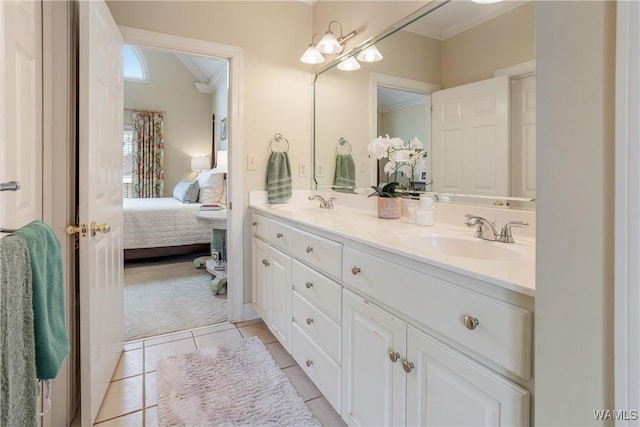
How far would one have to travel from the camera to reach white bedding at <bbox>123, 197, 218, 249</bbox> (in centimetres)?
384

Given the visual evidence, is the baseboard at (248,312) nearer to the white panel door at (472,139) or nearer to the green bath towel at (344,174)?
the green bath towel at (344,174)

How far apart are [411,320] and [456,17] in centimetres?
135

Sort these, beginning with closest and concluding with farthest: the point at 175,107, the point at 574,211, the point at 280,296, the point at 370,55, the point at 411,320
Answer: the point at 574,211
the point at 411,320
the point at 280,296
the point at 370,55
the point at 175,107

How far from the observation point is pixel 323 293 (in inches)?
57.9

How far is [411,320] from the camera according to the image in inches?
38.7

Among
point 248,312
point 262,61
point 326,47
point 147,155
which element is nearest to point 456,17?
point 326,47

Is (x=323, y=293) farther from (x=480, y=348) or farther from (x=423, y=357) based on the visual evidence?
(x=480, y=348)

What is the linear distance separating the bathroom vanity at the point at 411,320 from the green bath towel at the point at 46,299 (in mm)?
904

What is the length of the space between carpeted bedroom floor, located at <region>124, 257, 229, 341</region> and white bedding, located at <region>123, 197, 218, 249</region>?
294mm

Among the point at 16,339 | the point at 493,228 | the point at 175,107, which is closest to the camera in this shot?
the point at 16,339

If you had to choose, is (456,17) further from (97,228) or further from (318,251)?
(97,228)

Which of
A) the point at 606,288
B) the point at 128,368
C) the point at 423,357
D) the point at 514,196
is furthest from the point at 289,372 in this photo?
the point at 606,288

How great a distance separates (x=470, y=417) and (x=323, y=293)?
0.76 meters

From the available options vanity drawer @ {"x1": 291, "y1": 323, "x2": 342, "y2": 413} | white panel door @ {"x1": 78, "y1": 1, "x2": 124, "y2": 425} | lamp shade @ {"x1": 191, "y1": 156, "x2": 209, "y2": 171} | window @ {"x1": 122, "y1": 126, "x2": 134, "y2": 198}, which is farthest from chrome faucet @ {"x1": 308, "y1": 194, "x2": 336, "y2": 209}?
window @ {"x1": 122, "y1": 126, "x2": 134, "y2": 198}
